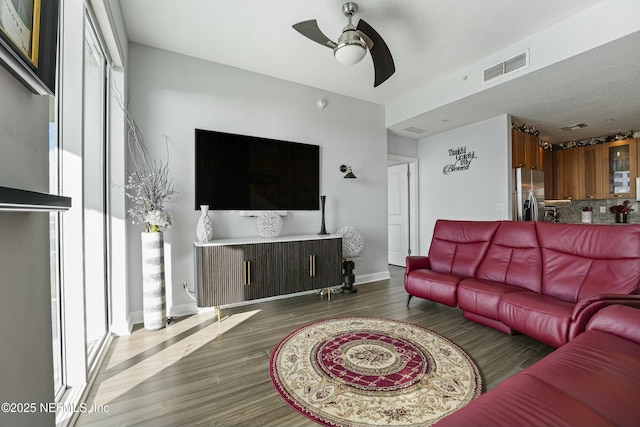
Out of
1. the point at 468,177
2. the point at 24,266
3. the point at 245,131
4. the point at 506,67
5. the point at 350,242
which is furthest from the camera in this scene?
the point at 468,177

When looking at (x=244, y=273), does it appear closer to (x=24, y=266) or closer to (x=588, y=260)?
(x=24, y=266)

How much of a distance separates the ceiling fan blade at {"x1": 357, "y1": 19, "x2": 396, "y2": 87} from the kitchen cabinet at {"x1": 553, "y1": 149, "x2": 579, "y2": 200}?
5.43 meters

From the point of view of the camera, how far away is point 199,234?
9.41ft

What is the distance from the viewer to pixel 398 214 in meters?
5.74

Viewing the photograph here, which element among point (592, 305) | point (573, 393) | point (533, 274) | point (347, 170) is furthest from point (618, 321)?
point (347, 170)

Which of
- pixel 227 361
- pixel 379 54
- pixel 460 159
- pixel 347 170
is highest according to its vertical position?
pixel 379 54

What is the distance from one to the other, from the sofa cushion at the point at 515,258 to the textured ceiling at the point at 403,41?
5.26 feet

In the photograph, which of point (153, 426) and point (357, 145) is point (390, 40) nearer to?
point (357, 145)

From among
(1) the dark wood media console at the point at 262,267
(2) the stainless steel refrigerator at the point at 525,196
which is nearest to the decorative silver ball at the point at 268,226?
(1) the dark wood media console at the point at 262,267

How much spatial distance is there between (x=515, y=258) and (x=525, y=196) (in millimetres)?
2065

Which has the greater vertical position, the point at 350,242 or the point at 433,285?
the point at 350,242

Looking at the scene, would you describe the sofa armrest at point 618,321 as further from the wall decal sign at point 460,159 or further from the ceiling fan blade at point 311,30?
the wall decal sign at point 460,159

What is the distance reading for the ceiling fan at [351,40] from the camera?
215 cm

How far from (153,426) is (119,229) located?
174 cm
